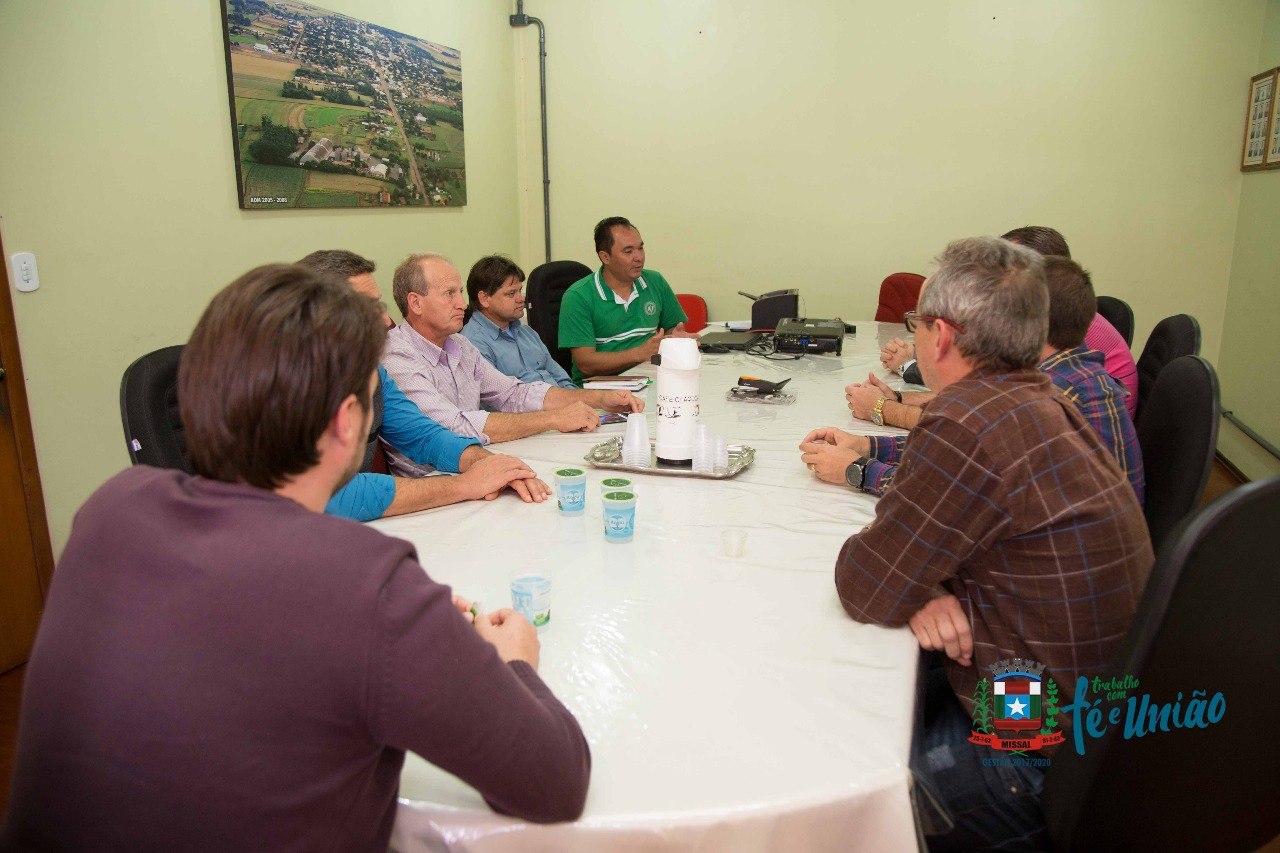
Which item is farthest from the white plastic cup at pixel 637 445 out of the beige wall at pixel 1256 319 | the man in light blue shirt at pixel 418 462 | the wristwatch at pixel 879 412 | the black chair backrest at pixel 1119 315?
the beige wall at pixel 1256 319

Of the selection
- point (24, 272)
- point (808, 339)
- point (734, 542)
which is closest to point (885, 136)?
point (808, 339)

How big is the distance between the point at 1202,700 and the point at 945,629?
0.33 meters

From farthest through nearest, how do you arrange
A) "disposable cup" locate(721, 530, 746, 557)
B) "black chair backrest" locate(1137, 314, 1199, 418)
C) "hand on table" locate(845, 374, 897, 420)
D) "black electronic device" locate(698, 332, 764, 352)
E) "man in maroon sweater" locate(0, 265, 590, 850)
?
"black electronic device" locate(698, 332, 764, 352), "hand on table" locate(845, 374, 897, 420), "black chair backrest" locate(1137, 314, 1199, 418), "disposable cup" locate(721, 530, 746, 557), "man in maroon sweater" locate(0, 265, 590, 850)

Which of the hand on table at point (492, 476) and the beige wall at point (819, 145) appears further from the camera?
the beige wall at point (819, 145)

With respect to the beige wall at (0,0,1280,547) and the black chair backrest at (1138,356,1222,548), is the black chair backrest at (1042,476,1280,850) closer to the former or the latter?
the black chair backrest at (1138,356,1222,548)

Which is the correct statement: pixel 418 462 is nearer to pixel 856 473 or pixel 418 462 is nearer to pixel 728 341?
pixel 856 473

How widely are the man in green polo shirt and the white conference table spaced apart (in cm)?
187

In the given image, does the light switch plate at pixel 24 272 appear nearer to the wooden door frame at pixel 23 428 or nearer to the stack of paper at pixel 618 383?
the wooden door frame at pixel 23 428

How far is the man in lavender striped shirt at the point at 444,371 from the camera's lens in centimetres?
236

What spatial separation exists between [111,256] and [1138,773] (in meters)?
3.13

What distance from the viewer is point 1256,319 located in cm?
439

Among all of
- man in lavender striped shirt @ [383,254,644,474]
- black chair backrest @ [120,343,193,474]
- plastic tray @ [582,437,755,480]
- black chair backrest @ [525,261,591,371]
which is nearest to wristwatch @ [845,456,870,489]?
plastic tray @ [582,437,755,480]

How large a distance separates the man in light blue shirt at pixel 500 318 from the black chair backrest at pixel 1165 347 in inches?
82.9

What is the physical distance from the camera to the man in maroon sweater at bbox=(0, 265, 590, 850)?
28.3 inches
